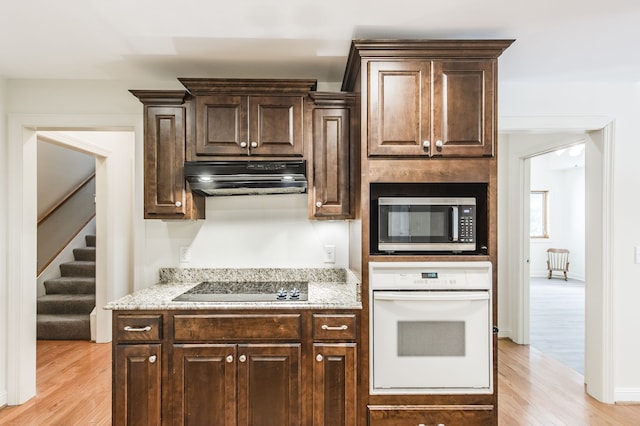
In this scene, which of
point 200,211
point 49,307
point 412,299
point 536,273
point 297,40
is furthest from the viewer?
point 536,273

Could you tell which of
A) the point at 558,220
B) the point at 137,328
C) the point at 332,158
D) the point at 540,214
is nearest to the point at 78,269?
the point at 137,328

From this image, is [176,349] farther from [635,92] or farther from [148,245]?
[635,92]

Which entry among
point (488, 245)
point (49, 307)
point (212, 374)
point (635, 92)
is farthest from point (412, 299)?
point (49, 307)

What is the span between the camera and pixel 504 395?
2957mm

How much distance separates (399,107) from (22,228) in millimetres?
2876

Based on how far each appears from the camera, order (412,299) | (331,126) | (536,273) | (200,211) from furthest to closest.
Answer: (536,273)
(200,211)
(331,126)
(412,299)

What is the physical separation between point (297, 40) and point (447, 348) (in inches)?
78.5

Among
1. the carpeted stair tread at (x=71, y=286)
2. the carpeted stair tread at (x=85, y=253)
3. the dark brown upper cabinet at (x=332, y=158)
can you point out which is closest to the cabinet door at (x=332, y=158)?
the dark brown upper cabinet at (x=332, y=158)

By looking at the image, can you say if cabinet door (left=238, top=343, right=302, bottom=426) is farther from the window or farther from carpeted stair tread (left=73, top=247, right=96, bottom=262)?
the window

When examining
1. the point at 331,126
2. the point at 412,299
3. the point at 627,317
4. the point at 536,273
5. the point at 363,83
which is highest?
the point at 363,83

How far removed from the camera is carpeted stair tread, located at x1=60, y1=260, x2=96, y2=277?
4.92 m

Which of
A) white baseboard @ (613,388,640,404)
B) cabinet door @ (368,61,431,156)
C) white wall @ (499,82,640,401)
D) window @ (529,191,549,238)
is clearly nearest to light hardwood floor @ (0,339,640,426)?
white baseboard @ (613,388,640,404)

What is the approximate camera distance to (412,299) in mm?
2090

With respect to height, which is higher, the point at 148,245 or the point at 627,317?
the point at 148,245
